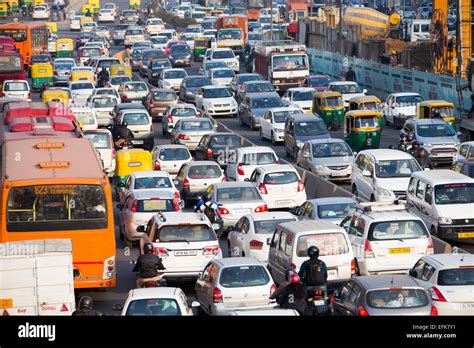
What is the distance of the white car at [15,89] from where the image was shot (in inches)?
2459

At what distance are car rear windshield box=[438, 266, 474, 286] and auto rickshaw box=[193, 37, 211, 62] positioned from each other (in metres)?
72.5

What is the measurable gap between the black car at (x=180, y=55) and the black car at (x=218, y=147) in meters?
41.5

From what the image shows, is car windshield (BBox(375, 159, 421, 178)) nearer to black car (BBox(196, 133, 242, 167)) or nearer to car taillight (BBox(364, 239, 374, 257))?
black car (BBox(196, 133, 242, 167))

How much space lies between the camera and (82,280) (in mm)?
24703

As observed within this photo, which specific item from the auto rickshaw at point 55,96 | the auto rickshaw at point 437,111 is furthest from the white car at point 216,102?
the auto rickshaw at point 437,111

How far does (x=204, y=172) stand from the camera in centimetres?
3669

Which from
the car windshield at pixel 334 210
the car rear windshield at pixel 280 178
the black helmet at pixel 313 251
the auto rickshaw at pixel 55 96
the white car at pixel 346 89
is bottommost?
the white car at pixel 346 89

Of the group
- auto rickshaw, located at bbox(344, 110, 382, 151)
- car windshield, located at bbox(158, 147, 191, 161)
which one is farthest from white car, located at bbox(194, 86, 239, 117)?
car windshield, located at bbox(158, 147, 191, 161)

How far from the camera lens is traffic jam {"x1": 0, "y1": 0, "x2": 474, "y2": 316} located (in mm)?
20938

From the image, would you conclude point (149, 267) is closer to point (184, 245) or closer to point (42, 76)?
point (184, 245)

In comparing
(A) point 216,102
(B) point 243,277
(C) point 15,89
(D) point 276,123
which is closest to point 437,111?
(D) point 276,123

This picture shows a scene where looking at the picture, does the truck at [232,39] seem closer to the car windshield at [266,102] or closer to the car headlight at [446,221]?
the car windshield at [266,102]
